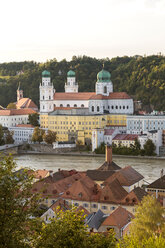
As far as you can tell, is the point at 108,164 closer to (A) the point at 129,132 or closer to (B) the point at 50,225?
(B) the point at 50,225

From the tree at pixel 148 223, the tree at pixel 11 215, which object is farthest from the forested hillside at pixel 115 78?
the tree at pixel 11 215

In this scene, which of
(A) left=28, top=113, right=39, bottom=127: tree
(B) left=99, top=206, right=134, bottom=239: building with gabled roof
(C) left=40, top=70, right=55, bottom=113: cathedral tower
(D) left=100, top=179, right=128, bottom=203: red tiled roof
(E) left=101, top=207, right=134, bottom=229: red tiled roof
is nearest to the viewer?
(B) left=99, top=206, right=134, bottom=239: building with gabled roof

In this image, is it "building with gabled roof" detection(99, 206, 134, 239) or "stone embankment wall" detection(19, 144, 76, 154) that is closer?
"building with gabled roof" detection(99, 206, 134, 239)

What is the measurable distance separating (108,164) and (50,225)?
52.3 feet

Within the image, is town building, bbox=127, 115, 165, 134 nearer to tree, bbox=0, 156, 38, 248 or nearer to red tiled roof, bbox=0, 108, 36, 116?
red tiled roof, bbox=0, 108, 36, 116

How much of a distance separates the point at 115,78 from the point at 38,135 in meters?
30.7

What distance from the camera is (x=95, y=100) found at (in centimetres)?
5156

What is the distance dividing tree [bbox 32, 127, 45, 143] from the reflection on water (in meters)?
4.69

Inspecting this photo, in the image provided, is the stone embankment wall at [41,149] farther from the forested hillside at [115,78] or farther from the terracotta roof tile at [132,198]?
the terracotta roof tile at [132,198]

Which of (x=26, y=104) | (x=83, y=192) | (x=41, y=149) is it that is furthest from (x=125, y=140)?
(x=83, y=192)

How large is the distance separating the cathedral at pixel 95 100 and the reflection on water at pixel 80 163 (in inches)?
404

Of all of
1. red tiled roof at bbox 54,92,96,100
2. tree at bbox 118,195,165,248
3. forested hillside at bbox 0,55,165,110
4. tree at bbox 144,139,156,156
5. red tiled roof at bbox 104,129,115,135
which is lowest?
tree at bbox 144,139,156,156

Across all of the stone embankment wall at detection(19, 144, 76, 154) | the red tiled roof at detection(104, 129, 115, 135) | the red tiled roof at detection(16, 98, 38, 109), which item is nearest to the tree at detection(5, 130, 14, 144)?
the stone embankment wall at detection(19, 144, 76, 154)

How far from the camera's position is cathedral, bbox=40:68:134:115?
51.8 m
